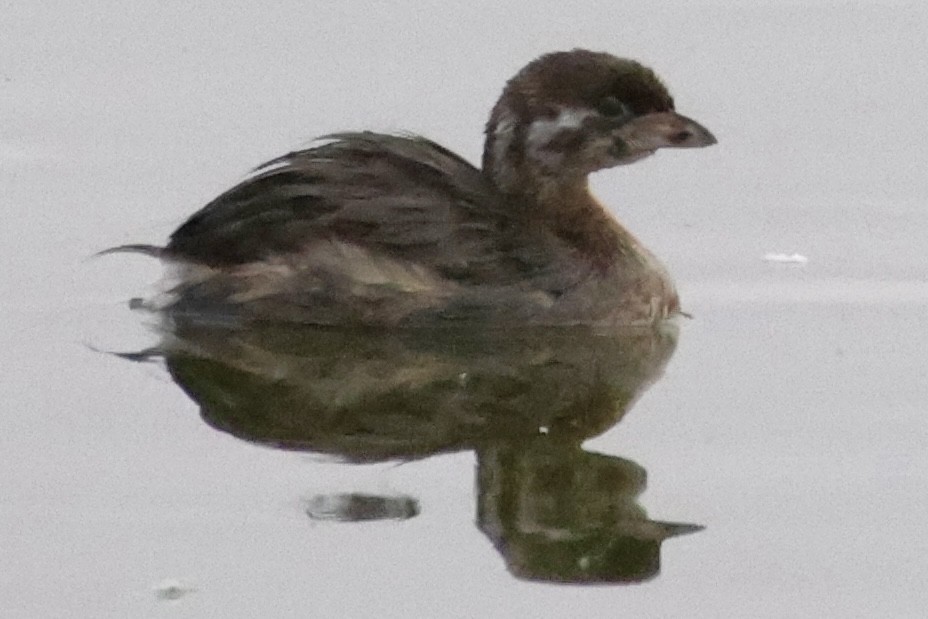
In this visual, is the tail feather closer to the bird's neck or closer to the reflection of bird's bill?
the bird's neck

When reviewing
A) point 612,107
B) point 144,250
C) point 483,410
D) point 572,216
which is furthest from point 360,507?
point 612,107

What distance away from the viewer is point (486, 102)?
11.9 m

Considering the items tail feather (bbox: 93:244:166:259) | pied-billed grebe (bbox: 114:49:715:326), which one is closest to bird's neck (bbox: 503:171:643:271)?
pied-billed grebe (bbox: 114:49:715:326)

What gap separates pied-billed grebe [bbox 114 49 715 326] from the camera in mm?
9500

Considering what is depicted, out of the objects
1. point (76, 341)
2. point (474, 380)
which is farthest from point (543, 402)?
point (76, 341)

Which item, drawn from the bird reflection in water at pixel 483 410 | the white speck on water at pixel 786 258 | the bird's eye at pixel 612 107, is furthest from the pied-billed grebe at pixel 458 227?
the white speck on water at pixel 786 258

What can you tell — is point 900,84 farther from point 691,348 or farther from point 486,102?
point 691,348

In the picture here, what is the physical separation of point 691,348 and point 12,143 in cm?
320

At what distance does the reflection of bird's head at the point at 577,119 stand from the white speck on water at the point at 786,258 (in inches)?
26.9

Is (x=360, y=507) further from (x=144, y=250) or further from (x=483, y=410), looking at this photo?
(x=144, y=250)

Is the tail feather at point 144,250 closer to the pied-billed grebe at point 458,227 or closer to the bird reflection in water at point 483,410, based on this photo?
the pied-billed grebe at point 458,227

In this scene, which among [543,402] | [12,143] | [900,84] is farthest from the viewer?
[900,84]

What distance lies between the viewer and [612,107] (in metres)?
9.83

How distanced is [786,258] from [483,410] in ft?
5.96
